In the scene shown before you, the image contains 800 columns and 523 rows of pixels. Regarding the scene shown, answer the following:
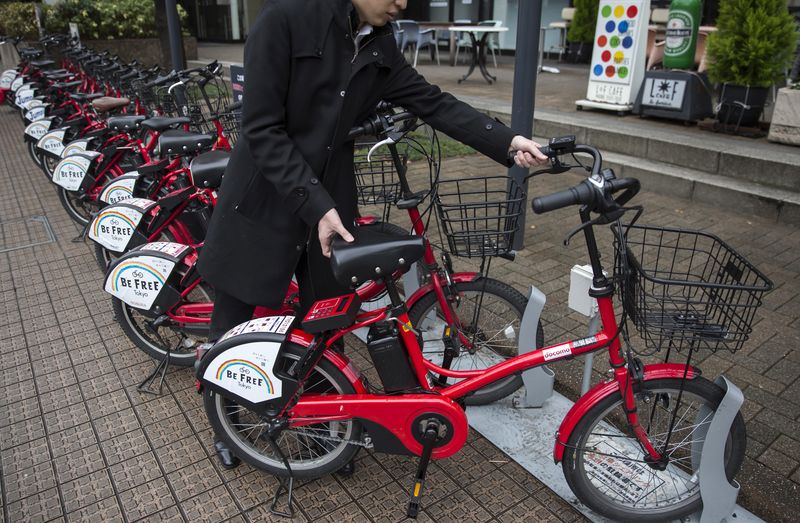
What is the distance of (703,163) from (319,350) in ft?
17.5

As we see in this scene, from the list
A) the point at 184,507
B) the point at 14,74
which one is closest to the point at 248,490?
the point at 184,507

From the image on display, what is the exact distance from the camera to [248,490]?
2727 millimetres

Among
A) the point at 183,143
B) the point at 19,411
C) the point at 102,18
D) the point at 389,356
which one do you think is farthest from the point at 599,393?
the point at 102,18

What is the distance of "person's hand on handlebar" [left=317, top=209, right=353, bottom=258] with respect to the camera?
7.12ft

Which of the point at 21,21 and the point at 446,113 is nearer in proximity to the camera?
the point at 446,113

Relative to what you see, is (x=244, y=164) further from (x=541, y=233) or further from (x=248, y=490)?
(x=541, y=233)

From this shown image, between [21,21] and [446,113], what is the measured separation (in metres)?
15.1

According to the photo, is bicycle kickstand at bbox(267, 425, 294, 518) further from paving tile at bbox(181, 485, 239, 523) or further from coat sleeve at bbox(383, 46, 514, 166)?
coat sleeve at bbox(383, 46, 514, 166)

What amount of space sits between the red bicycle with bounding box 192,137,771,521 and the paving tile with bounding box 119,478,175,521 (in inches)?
13.2

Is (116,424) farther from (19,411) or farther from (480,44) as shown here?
(480,44)

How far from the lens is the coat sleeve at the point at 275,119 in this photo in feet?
6.70

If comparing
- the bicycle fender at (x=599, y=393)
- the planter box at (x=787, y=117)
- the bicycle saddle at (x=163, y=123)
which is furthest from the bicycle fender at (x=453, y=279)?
the planter box at (x=787, y=117)

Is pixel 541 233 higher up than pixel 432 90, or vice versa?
pixel 432 90

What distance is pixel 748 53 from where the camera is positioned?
6.53m
